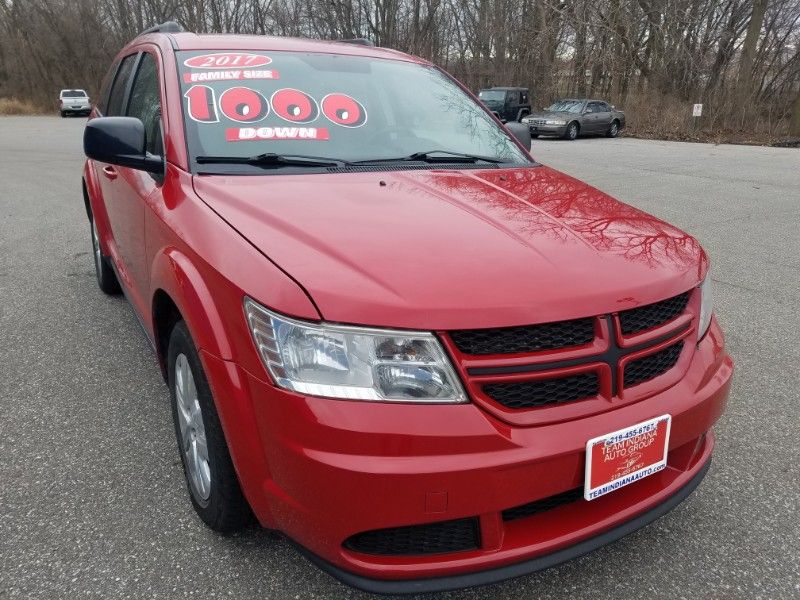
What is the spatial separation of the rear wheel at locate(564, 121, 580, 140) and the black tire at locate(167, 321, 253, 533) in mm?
22013

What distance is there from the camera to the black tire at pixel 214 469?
183 cm

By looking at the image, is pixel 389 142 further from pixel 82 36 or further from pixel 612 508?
pixel 82 36

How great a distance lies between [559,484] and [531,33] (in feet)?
112

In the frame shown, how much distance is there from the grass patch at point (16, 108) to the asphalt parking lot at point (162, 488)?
4310 cm

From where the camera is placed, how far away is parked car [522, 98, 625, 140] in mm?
22031

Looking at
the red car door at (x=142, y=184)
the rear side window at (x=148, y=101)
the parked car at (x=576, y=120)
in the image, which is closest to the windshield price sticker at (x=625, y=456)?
the red car door at (x=142, y=184)

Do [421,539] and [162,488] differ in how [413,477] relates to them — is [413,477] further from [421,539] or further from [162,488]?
[162,488]

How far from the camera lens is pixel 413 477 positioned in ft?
4.74

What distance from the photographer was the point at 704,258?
215 centimetres

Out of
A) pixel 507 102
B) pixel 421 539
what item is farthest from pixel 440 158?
pixel 507 102

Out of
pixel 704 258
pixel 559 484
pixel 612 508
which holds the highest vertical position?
pixel 704 258

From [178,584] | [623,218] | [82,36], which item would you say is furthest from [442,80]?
[82,36]

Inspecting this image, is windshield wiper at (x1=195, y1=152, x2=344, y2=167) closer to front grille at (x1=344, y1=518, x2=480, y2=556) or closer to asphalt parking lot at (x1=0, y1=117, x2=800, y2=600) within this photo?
asphalt parking lot at (x1=0, y1=117, x2=800, y2=600)

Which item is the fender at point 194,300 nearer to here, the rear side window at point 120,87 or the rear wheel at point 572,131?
the rear side window at point 120,87
